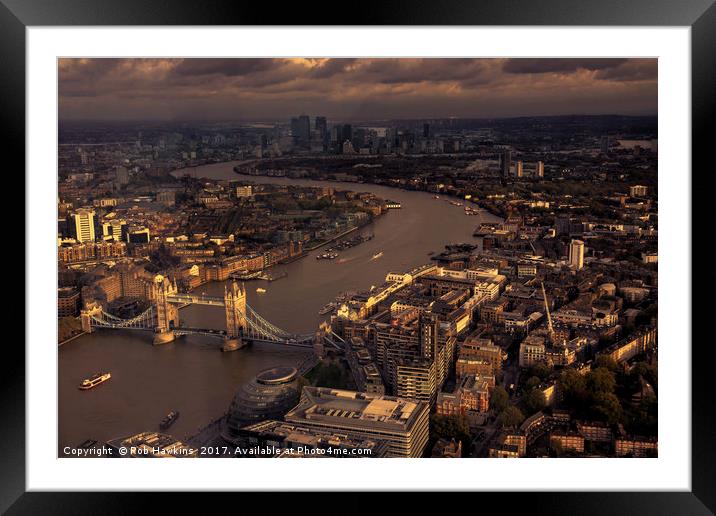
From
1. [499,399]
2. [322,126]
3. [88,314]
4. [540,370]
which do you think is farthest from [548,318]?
[88,314]

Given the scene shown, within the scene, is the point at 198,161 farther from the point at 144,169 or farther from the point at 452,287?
the point at 452,287

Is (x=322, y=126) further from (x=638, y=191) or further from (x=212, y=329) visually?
(x=638, y=191)

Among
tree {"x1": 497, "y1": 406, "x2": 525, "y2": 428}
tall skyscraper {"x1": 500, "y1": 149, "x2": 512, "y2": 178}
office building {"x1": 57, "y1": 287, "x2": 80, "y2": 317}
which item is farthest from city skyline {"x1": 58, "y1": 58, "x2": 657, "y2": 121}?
tree {"x1": 497, "y1": 406, "x2": 525, "y2": 428}

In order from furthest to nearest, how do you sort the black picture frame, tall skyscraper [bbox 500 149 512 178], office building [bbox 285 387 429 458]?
tall skyscraper [bbox 500 149 512 178] < office building [bbox 285 387 429 458] < the black picture frame

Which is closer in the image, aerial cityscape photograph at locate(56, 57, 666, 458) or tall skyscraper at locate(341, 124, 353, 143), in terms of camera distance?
aerial cityscape photograph at locate(56, 57, 666, 458)

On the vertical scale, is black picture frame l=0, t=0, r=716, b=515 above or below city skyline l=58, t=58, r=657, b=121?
below

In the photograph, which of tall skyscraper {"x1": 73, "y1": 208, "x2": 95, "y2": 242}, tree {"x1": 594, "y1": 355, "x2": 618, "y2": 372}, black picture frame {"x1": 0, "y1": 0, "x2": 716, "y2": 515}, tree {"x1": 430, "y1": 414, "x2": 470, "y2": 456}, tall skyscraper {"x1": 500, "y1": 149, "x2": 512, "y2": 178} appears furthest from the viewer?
tall skyscraper {"x1": 500, "y1": 149, "x2": 512, "y2": 178}

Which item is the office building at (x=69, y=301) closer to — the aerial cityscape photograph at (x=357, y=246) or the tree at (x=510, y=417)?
the aerial cityscape photograph at (x=357, y=246)

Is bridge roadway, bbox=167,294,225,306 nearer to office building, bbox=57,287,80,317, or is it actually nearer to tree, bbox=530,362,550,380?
office building, bbox=57,287,80,317
